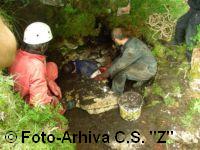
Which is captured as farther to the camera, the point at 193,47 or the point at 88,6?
the point at 88,6

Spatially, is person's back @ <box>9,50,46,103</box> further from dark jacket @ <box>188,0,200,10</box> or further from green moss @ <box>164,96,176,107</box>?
dark jacket @ <box>188,0,200,10</box>

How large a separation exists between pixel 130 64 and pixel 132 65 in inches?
2.0

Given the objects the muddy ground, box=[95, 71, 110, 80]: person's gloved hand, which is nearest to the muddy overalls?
box=[95, 71, 110, 80]: person's gloved hand

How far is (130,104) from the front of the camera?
5.84 metres

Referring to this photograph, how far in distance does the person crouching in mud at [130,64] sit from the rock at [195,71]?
81 centimetres

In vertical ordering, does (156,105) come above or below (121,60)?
below

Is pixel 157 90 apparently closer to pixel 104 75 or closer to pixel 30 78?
pixel 104 75

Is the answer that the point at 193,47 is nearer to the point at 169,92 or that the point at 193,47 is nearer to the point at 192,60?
the point at 192,60

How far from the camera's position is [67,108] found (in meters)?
6.16

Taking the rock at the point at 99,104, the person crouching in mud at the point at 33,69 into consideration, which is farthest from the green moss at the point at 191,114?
the person crouching in mud at the point at 33,69

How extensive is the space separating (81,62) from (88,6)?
1246 mm

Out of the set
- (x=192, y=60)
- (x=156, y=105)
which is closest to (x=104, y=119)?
(x=156, y=105)

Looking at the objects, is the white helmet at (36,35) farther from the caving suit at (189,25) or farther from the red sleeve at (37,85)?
the caving suit at (189,25)

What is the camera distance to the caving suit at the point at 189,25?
6.02 m
